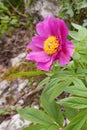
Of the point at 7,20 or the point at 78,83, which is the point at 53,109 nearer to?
the point at 78,83

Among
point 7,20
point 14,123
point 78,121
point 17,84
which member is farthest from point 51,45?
point 7,20

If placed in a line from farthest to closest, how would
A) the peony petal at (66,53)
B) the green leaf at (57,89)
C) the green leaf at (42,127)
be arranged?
the green leaf at (42,127), the green leaf at (57,89), the peony petal at (66,53)

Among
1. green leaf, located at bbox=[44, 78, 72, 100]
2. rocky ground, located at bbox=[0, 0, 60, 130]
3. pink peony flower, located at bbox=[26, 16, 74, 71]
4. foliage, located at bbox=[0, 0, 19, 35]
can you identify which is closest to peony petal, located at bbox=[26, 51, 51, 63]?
pink peony flower, located at bbox=[26, 16, 74, 71]

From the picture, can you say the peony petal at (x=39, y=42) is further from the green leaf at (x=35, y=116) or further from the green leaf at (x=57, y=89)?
the green leaf at (x=35, y=116)

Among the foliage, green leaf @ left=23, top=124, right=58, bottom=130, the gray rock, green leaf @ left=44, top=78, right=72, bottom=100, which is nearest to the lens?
green leaf @ left=44, top=78, right=72, bottom=100

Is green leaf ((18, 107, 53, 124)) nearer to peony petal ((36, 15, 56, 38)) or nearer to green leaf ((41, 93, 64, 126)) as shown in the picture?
green leaf ((41, 93, 64, 126))

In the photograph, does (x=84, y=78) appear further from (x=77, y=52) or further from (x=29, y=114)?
(x=29, y=114)

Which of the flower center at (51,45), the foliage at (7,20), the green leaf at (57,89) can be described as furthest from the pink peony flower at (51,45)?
the foliage at (7,20)
